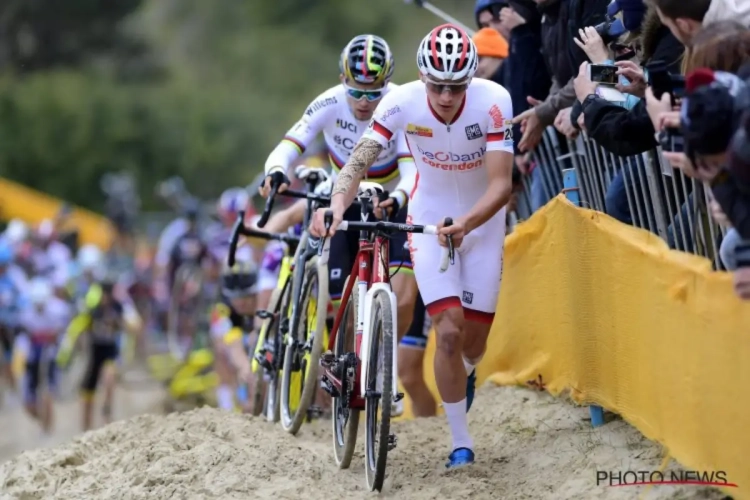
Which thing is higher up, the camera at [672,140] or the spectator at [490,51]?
the spectator at [490,51]

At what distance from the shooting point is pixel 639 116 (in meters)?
6.55

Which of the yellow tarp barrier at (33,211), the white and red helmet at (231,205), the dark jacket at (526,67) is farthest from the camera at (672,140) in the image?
the yellow tarp barrier at (33,211)

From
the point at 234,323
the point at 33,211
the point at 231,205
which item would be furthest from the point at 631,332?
the point at 33,211

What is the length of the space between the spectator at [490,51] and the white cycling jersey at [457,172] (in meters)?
2.48

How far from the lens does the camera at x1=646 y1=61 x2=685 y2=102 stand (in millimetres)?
5992

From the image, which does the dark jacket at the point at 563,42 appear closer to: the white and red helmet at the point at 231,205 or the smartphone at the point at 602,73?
the smartphone at the point at 602,73

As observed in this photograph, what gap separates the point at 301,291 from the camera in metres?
8.94

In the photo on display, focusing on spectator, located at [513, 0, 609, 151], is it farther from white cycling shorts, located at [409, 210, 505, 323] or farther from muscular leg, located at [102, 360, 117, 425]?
muscular leg, located at [102, 360, 117, 425]

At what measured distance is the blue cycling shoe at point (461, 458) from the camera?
7.59 m

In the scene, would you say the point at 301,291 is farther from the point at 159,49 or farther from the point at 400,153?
the point at 159,49

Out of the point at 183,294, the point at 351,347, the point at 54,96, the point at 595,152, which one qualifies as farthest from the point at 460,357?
the point at 54,96

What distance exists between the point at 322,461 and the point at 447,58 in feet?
8.28

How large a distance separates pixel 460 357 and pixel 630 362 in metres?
1.06

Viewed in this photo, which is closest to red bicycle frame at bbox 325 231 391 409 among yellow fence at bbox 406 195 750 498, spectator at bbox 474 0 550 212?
yellow fence at bbox 406 195 750 498
